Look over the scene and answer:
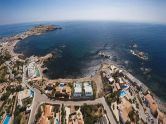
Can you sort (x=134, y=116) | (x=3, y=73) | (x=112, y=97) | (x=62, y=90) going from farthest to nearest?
(x=3, y=73), (x=62, y=90), (x=112, y=97), (x=134, y=116)

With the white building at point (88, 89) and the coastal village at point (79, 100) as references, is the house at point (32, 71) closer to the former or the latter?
the coastal village at point (79, 100)

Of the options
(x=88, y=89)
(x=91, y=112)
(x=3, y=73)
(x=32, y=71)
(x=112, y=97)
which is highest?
(x=32, y=71)

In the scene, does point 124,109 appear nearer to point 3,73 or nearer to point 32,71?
point 32,71

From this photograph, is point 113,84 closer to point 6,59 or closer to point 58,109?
point 58,109

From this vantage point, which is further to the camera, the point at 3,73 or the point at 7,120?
the point at 3,73

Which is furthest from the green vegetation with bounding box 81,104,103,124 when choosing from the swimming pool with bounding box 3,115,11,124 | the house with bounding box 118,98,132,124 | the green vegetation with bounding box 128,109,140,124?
the swimming pool with bounding box 3,115,11,124

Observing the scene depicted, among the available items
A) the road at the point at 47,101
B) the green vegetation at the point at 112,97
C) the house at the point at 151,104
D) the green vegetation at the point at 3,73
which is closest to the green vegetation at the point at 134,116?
the road at the point at 47,101

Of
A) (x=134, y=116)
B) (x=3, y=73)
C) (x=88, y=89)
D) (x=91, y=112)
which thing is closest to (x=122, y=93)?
(x=134, y=116)

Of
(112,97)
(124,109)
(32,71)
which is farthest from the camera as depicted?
(32,71)

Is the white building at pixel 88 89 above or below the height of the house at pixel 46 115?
above
